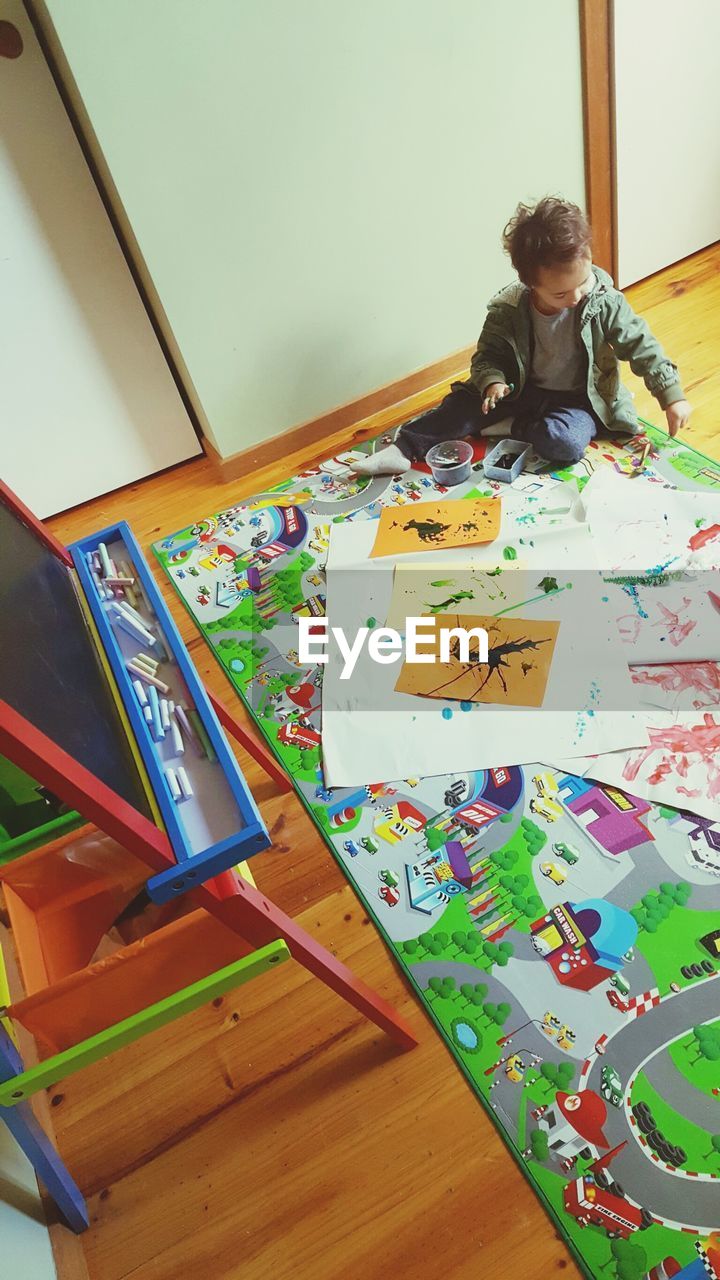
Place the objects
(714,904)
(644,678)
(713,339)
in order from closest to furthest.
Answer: (714,904), (644,678), (713,339)

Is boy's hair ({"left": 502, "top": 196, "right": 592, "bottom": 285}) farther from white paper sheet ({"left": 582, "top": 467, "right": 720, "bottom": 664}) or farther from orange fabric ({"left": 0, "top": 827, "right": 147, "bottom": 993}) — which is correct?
orange fabric ({"left": 0, "top": 827, "right": 147, "bottom": 993})

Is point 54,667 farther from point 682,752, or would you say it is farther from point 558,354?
point 558,354

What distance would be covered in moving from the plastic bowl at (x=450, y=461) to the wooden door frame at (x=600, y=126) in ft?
1.98

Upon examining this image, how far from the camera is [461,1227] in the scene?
725 mm

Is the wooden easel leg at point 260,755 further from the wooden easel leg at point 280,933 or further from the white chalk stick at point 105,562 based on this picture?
the wooden easel leg at point 280,933

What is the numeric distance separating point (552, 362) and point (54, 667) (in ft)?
3.65

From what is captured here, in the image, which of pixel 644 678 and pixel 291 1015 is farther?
pixel 644 678

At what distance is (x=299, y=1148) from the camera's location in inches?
31.2

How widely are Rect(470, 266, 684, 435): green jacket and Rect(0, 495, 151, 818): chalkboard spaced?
971 mm

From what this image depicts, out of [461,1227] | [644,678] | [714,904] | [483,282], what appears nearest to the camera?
[461,1227]

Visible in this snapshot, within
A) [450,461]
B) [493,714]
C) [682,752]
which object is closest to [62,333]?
[450,461]

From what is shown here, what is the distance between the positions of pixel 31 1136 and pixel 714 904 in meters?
0.68

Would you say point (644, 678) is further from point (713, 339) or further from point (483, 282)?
point (483, 282)

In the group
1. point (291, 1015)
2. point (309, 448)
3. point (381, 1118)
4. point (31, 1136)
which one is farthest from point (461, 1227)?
point (309, 448)
